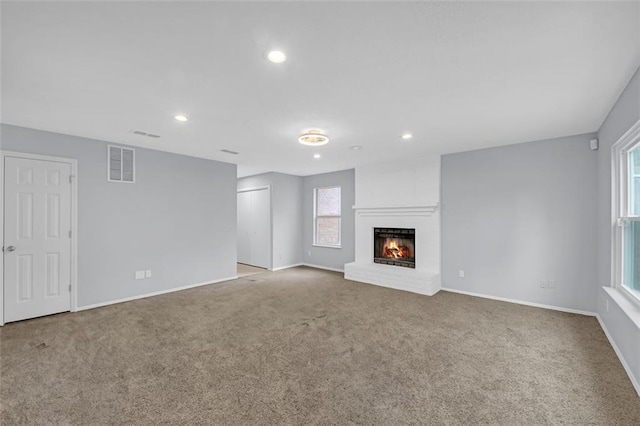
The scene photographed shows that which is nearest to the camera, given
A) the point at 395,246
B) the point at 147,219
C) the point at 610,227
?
the point at 610,227

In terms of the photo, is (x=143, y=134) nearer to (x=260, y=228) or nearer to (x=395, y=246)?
(x=260, y=228)

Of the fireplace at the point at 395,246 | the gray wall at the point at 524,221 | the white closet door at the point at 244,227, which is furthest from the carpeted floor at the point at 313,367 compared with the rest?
the white closet door at the point at 244,227

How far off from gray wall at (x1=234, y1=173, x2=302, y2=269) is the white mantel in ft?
6.05

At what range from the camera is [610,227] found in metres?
3.12

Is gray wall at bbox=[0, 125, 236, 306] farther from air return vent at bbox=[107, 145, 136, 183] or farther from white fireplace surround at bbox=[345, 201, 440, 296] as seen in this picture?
white fireplace surround at bbox=[345, 201, 440, 296]

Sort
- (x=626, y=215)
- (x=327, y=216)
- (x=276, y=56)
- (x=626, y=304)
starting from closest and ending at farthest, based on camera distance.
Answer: (x=276, y=56), (x=626, y=304), (x=626, y=215), (x=327, y=216)

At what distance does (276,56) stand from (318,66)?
0.33m

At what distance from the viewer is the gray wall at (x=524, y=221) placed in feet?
12.7

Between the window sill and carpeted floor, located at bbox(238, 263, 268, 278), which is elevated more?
the window sill

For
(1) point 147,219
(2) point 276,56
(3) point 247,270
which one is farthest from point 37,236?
(2) point 276,56

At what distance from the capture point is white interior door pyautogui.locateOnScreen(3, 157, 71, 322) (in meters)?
3.50

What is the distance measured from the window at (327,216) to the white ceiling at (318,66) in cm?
338

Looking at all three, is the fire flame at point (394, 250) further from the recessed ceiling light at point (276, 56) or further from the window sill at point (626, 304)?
the recessed ceiling light at point (276, 56)

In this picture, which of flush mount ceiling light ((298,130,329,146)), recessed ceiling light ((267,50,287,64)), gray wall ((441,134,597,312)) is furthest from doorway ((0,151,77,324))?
gray wall ((441,134,597,312))
